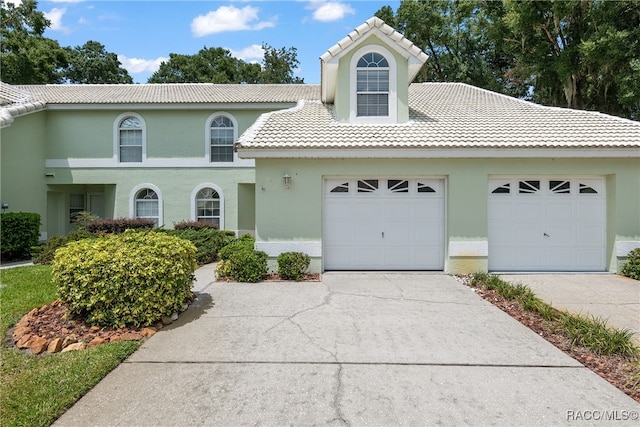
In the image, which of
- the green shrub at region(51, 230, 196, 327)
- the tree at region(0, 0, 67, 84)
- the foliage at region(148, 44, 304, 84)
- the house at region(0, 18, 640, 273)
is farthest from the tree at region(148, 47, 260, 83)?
the green shrub at region(51, 230, 196, 327)

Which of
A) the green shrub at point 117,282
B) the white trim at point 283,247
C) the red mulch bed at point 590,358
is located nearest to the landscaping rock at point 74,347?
the green shrub at point 117,282

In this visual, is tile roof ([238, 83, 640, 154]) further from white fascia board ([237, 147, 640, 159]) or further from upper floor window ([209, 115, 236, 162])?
upper floor window ([209, 115, 236, 162])

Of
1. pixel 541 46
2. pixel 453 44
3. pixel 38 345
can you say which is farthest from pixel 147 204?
pixel 453 44

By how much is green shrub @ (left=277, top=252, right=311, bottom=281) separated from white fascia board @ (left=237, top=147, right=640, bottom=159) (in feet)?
8.16

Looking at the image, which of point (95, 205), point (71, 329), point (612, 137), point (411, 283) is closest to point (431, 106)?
point (612, 137)

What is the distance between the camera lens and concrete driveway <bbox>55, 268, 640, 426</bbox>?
336cm

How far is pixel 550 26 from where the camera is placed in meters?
18.5

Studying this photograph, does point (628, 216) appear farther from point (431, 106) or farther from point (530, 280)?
point (431, 106)

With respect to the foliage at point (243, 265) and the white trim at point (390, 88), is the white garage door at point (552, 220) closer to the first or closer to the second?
the white trim at point (390, 88)

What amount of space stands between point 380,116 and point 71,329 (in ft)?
29.1

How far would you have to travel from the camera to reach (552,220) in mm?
9258

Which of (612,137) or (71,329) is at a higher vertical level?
(612,137)

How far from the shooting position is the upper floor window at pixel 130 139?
50.8 ft

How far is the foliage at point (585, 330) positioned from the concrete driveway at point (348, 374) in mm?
498
